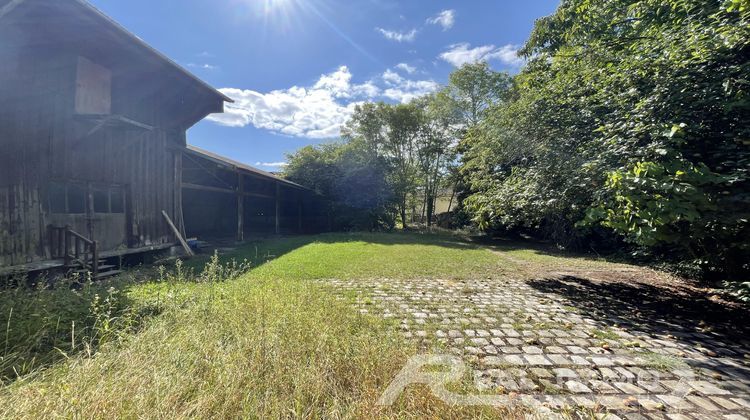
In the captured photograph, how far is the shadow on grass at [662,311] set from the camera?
11.4 feet

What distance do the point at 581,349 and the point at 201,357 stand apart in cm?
360

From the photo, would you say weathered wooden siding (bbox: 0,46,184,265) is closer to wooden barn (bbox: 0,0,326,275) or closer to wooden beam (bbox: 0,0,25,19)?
wooden barn (bbox: 0,0,326,275)

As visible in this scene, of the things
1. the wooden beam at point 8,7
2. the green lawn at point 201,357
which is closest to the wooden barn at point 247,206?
the wooden beam at point 8,7

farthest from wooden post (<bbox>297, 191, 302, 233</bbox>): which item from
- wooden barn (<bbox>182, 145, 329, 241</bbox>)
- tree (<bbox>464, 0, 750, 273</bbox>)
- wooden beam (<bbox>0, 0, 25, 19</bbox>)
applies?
wooden beam (<bbox>0, 0, 25, 19</bbox>)

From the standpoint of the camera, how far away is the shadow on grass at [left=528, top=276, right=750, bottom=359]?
137 inches

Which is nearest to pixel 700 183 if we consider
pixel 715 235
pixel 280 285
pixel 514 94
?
pixel 715 235

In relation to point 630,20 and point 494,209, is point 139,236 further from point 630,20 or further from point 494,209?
point 630,20

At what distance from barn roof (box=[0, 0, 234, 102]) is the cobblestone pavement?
587 cm

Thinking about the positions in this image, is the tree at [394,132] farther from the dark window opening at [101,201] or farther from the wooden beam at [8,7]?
the wooden beam at [8,7]

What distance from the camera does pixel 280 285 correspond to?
455 cm

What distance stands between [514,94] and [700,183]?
43.1 ft

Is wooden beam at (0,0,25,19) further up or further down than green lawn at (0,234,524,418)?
further up

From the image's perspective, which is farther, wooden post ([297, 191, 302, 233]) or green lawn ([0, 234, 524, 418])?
wooden post ([297, 191, 302, 233])

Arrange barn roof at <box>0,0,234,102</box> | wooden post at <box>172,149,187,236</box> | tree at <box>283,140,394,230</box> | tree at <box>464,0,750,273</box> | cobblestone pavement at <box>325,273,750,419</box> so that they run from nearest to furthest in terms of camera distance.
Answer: cobblestone pavement at <box>325,273,750,419</box> → tree at <box>464,0,750,273</box> → barn roof at <box>0,0,234,102</box> → wooden post at <box>172,149,187,236</box> → tree at <box>283,140,394,230</box>
